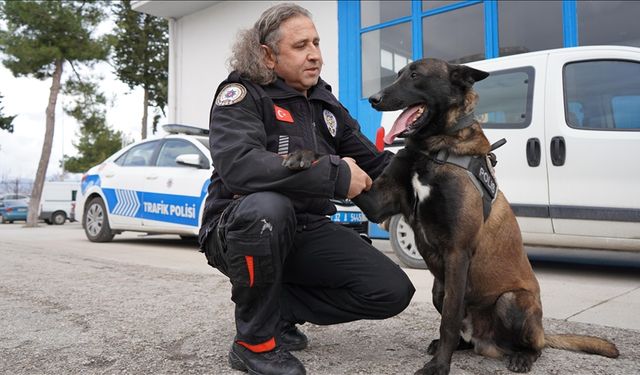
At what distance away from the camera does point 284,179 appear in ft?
6.41

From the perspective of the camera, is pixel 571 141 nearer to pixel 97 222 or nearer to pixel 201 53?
pixel 97 222

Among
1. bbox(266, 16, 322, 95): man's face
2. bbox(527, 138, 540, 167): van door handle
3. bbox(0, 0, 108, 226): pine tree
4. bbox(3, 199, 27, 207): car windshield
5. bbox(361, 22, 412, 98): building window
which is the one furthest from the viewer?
bbox(3, 199, 27, 207): car windshield

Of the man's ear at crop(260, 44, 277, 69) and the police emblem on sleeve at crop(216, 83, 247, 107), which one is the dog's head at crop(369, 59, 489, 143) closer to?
the man's ear at crop(260, 44, 277, 69)

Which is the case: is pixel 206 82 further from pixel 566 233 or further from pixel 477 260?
pixel 477 260

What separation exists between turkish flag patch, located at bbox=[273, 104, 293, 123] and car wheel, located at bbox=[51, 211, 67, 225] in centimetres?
2093

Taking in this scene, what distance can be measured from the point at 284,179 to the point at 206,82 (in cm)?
1118

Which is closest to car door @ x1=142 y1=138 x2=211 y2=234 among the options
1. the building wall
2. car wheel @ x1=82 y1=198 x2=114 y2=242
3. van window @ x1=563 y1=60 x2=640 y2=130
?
car wheel @ x1=82 y1=198 x2=114 y2=242

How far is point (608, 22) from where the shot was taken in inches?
273

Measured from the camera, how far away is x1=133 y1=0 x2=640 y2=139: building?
279 inches

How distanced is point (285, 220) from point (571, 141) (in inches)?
133

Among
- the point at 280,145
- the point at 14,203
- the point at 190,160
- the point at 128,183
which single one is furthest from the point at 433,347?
the point at 14,203

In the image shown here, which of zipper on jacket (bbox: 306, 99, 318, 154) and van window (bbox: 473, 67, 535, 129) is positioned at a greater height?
van window (bbox: 473, 67, 535, 129)

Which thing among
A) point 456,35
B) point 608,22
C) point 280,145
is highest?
point 456,35

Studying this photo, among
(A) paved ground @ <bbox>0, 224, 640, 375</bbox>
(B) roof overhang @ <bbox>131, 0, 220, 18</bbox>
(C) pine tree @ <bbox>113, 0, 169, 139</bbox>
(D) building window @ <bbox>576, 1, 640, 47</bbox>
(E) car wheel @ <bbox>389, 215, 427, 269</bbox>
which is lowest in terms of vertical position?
(A) paved ground @ <bbox>0, 224, 640, 375</bbox>
